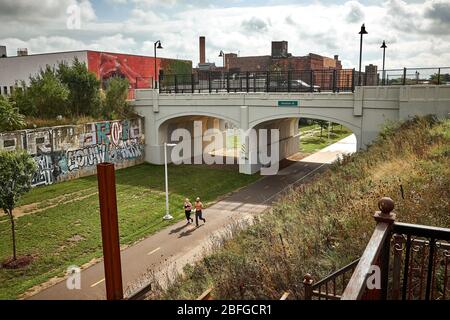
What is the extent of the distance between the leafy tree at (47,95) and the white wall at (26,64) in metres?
15.6

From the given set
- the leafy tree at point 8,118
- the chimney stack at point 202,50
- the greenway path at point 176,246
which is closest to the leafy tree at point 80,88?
the leafy tree at point 8,118

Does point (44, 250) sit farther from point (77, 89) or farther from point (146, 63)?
point (146, 63)

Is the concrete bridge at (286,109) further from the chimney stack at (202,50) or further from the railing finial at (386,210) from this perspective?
the chimney stack at (202,50)

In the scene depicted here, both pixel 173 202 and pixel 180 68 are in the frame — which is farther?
pixel 180 68

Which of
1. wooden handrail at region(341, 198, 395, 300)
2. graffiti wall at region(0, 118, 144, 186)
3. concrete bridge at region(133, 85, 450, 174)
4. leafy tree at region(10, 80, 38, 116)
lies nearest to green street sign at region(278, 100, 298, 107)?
concrete bridge at region(133, 85, 450, 174)

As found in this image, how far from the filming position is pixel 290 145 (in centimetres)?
4450

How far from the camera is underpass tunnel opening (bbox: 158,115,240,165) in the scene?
39750 millimetres

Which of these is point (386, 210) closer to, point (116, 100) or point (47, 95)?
point (47, 95)

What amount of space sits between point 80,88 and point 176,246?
2148 cm

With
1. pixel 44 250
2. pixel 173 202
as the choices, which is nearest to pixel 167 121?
pixel 173 202

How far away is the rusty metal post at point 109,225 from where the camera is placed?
6.22m

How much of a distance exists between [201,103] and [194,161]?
816 centimetres

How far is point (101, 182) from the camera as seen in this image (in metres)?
6.25
